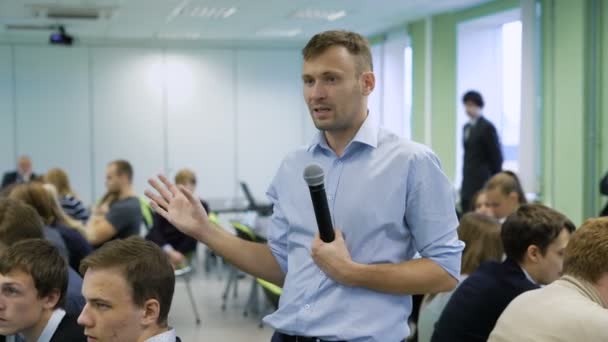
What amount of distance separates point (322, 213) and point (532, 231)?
59.8 inches

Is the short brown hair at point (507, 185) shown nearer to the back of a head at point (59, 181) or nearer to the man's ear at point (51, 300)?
the man's ear at point (51, 300)

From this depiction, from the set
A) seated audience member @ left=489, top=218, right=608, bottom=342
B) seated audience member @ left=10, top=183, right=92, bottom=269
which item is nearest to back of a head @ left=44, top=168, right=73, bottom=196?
seated audience member @ left=10, top=183, right=92, bottom=269

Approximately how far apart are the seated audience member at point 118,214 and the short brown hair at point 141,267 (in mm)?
4048

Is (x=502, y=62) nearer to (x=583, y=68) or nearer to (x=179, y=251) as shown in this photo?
(x=583, y=68)

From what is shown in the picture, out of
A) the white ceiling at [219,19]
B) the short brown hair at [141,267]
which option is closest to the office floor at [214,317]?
the white ceiling at [219,19]

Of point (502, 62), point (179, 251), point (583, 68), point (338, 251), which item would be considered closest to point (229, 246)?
point (338, 251)

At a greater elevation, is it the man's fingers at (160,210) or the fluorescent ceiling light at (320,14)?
the fluorescent ceiling light at (320,14)

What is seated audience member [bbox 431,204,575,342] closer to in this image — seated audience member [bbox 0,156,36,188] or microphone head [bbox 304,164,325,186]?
microphone head [bbox 304,164,325,186]

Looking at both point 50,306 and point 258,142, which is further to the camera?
point 258,142

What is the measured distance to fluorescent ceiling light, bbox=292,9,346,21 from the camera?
9.58 metres

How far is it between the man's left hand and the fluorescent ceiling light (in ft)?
26.3

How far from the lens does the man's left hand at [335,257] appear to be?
1755 millimetres

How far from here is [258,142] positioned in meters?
13.3

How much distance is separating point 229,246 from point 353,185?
1.23ft
